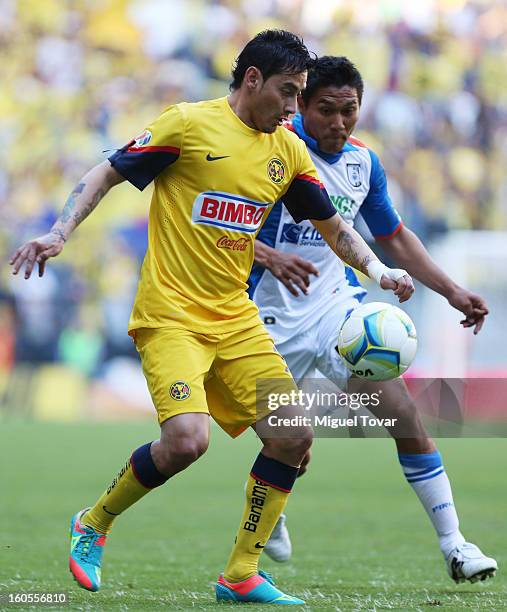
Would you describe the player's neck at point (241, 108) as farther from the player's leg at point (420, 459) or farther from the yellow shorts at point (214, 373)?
the player's leg at point (420, 459)

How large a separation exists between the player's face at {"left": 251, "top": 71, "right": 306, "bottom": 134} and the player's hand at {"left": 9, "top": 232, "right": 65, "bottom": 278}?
3.49 ft

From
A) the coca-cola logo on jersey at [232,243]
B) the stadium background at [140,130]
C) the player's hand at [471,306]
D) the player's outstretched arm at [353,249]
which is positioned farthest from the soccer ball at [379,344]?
the stadium background at [140,130]

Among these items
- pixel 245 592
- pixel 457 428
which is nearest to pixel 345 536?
pixel 457 428

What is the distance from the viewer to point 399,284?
16.2ft

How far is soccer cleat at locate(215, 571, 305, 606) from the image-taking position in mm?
4820

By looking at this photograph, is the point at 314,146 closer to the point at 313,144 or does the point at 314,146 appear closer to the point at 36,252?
the point at 313,144

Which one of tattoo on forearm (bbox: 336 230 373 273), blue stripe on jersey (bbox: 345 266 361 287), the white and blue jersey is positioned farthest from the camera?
blue stripe on jersey (bbox: 345 266 361 287)

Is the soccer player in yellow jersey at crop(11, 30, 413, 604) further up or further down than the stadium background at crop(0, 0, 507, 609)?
further up

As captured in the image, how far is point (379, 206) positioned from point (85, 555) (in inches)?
97.8

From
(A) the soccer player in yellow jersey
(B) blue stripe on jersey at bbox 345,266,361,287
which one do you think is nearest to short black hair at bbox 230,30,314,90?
(A) the soccer player in yellow jersey

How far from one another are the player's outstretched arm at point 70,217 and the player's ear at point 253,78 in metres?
0.69

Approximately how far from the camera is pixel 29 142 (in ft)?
79.3

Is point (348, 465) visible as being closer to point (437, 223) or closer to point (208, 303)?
point (208, 303)

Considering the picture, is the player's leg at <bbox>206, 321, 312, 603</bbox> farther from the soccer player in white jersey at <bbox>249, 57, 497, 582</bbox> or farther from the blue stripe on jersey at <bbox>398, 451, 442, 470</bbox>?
the blue stripe on jersey at <bbox>398, 451, 442, 470</bbox>
